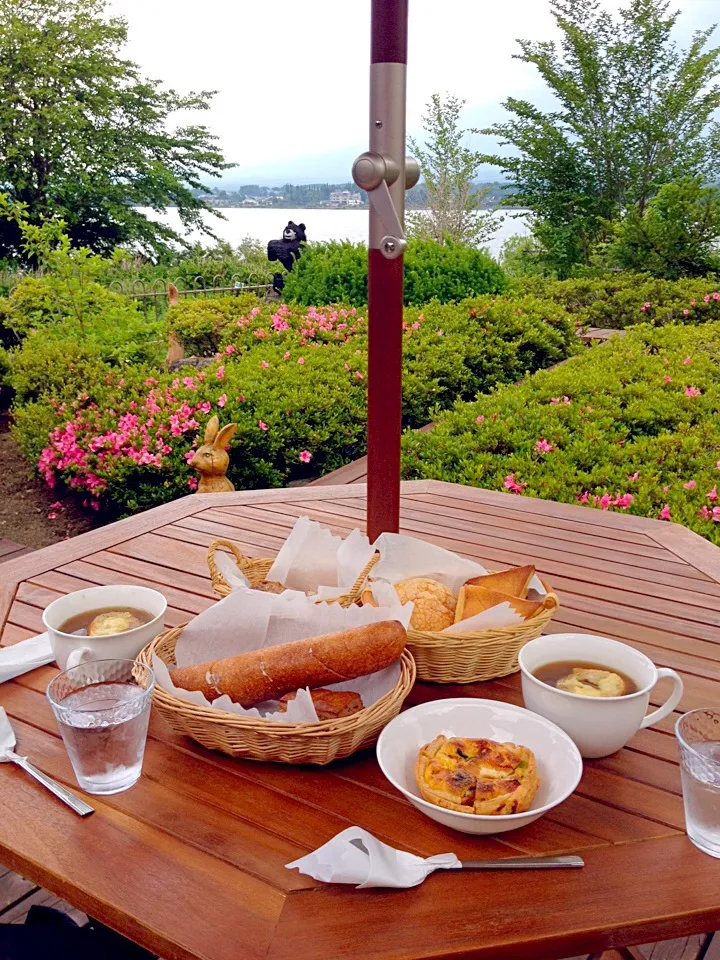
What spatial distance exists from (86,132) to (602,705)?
56.6 ft

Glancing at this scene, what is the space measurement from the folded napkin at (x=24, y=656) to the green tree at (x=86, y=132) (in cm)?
1552

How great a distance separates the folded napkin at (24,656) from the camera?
3.66 feet

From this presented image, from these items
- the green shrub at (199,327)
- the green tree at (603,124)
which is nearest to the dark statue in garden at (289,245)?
the green shrub at (199,327)

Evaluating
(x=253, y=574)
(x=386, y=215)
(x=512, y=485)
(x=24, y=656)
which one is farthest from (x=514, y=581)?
(x=512, y=485)

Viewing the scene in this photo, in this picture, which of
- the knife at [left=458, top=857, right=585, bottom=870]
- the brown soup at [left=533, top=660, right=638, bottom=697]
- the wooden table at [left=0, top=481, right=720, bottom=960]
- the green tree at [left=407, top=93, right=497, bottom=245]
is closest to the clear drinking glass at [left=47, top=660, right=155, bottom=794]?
the wooden table at [left=0, top=481, right=720, bottom=960]

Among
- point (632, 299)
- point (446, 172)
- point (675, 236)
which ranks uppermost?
point (446, 172)

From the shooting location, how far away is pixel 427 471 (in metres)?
3.34

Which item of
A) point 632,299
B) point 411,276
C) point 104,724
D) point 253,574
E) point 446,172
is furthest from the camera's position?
point 446,172

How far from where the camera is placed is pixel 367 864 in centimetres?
76

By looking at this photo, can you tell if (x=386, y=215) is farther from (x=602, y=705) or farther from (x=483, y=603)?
(x=602, y=705)

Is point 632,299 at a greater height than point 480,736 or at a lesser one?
greater

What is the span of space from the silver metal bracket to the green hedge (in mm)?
2657

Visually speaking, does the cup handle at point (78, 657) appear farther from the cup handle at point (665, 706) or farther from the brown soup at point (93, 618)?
the cup handle at point (665, 706)

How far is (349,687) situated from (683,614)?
64cm
